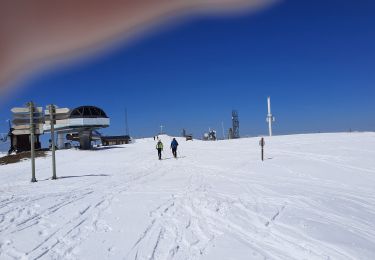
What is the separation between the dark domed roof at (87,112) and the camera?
43.8m


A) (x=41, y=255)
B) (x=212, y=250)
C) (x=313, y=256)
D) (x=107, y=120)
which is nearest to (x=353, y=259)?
(x=313, y=256)

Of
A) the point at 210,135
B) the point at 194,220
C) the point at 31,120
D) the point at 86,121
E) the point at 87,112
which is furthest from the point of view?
the point at 210,135

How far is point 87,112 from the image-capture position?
44.3m

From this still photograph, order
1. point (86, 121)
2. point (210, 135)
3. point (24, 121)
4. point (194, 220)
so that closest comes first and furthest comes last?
point (194, 220), point (24, 121), point (86, 121), point (210, 135)

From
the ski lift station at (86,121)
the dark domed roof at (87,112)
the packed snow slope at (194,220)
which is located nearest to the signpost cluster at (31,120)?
the packed snow slope at (194,220)

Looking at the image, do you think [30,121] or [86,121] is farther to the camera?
[86,121]

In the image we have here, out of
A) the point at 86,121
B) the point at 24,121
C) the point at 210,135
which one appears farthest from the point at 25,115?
the point at 210,135

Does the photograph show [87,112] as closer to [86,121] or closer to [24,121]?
[86,121]

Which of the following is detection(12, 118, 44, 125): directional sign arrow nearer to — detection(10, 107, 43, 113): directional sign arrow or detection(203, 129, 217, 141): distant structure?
detection(10, 107, 43, 113): directional sign arrow

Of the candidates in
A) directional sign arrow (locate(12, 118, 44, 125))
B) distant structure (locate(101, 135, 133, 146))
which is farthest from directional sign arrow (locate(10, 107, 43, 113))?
distant structure (locate(101, 135, 133, 146))

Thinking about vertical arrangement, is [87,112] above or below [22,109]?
above

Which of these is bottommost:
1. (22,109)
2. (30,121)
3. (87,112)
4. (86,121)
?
(30,121)

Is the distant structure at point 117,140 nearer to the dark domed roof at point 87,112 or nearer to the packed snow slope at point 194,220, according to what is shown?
the dark domed roof at point 87,112

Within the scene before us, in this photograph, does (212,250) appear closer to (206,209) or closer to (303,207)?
(206,209)
